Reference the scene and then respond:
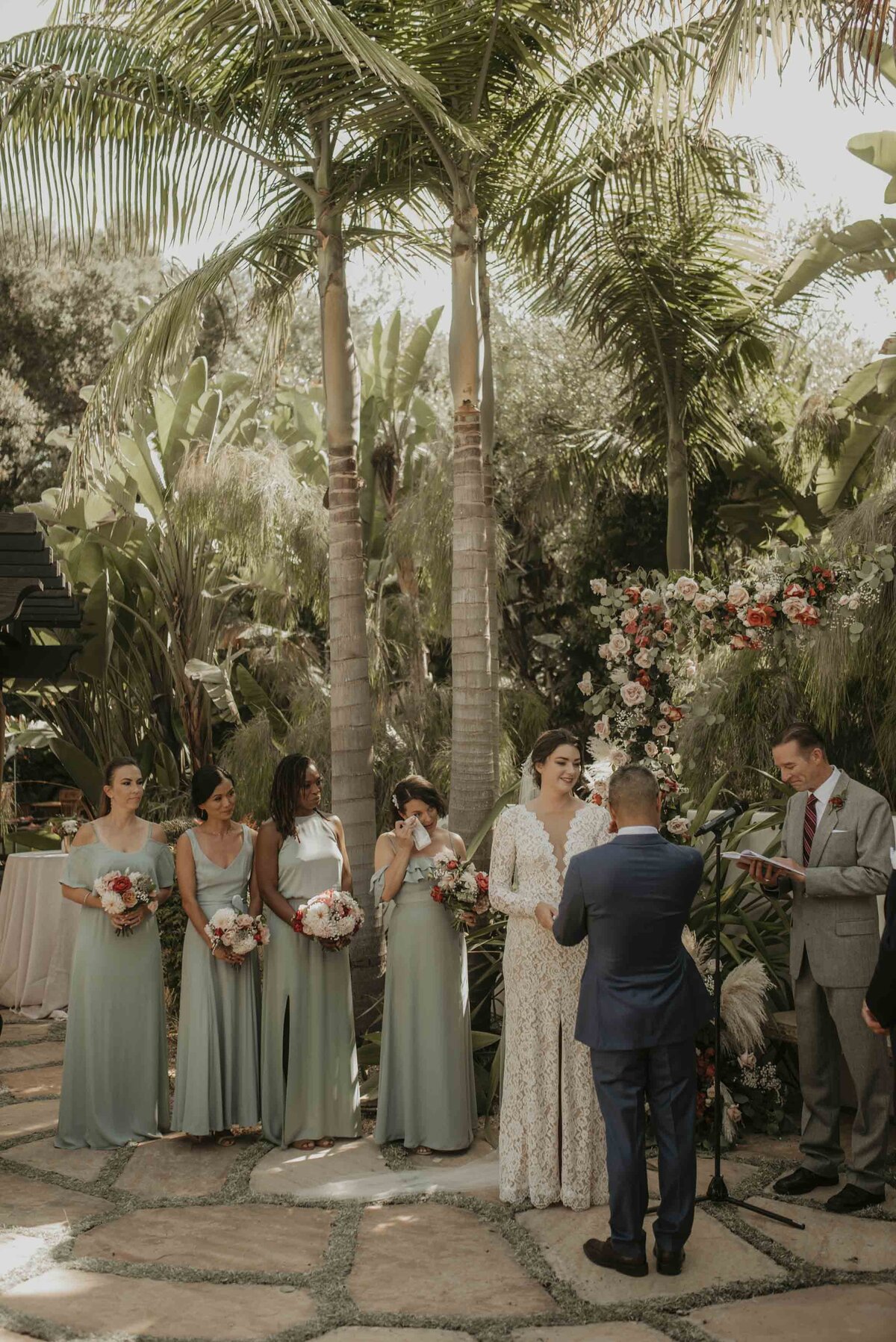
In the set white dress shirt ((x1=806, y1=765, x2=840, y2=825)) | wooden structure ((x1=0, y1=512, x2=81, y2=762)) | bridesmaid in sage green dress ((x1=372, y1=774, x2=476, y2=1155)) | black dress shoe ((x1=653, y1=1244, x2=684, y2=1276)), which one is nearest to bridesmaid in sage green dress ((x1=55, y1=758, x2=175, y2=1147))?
bridesmaid in sage green dress ((x1=372, y1=774, x2=476, y2=1155))

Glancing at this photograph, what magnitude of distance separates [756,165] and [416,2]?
3017 millimetres

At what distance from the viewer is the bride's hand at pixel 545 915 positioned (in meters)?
5.24

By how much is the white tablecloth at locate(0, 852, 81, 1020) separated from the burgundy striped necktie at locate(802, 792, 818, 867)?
6.37 m

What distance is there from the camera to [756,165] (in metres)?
9.48

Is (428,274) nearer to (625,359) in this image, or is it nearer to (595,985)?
(625,359)

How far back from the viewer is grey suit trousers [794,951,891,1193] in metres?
5.30

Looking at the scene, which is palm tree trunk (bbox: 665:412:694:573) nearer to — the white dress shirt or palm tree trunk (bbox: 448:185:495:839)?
palm tree trunk (bbox: 448:185:495:839)

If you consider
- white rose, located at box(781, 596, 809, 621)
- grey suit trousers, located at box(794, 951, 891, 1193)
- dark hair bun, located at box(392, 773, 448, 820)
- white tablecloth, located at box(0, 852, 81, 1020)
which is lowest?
white tablecloth, located at box(0, 852, 81, 1020)

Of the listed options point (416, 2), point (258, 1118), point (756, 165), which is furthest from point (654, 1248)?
point (756, 165)

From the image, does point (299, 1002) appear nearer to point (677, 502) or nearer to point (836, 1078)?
point (836, 1078)

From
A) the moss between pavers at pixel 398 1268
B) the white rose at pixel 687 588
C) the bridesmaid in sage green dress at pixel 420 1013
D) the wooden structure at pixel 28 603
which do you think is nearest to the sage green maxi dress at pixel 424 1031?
the bridesmaid in sage green dress at pixel 420 1013

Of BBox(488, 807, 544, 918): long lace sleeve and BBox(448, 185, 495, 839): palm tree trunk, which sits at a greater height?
BBox(448, 185, 495, 839): palm tree trunk

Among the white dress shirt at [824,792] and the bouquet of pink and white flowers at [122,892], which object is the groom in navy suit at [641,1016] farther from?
the bouquet of pink and white flowers at [122,892]

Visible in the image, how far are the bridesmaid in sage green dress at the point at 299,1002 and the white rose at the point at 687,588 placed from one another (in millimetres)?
2269
